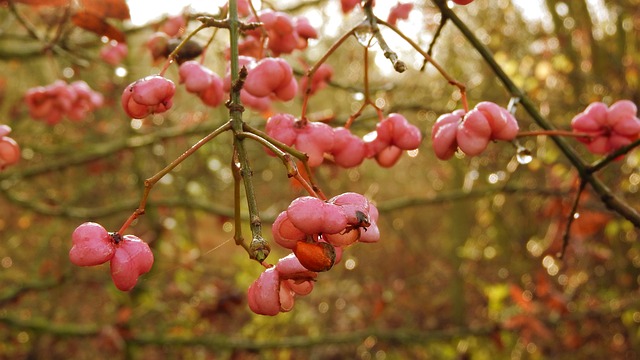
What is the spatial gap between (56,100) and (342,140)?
142 centimetres

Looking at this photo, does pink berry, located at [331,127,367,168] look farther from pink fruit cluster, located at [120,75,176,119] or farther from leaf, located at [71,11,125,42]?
leaf, located at [71,11,125,42]

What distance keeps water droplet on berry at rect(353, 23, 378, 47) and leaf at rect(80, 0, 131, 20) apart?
0.70m

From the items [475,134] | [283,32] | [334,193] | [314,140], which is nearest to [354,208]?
[314,140]

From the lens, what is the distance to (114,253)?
92 cm

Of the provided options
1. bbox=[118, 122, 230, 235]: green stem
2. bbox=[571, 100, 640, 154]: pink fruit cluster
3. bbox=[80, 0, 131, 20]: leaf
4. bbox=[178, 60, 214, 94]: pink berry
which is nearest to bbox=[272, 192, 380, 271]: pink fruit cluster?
bbox=[118, 122, 230, 235]: green stem

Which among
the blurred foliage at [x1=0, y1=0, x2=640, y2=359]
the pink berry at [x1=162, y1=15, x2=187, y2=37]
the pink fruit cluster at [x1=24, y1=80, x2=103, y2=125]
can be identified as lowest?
the blurred foliage at [x1=0, y1=0, x2=640, y2=359]

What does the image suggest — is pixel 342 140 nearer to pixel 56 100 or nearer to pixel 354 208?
pixel 354 208

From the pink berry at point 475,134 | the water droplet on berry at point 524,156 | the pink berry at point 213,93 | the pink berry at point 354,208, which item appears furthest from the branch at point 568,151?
the pink berry at point 354,208

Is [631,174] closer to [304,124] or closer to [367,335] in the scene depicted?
[367,335]

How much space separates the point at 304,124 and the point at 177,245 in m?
4.66

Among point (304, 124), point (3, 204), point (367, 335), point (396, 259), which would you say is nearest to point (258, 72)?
point (304, 124)

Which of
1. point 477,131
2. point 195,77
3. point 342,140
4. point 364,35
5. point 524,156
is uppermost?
point 195,77

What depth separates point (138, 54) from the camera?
5.10 metres

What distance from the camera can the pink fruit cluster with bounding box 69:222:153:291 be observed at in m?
0.90
